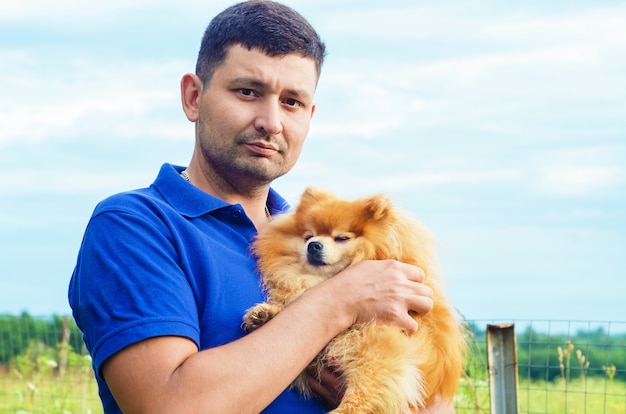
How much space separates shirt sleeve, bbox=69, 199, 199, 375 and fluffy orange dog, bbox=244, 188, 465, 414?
1.13 ft

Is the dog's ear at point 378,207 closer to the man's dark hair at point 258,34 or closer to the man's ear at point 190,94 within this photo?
the man's dark hair at point 258,34

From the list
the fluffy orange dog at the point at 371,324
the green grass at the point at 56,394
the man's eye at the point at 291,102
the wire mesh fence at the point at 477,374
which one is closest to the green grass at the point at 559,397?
the wire mesh fence at the point at 477,374

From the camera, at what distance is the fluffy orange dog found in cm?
262

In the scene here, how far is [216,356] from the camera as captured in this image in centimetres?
221

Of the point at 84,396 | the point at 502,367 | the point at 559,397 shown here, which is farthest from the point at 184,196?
the point at 559,397

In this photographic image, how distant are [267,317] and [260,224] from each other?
76 centimetres

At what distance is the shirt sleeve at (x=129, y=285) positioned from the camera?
225cm

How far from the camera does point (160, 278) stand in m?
2.34

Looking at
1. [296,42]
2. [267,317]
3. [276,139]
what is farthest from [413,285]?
[296,42]

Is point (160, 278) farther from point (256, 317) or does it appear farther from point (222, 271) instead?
point (256, 317)

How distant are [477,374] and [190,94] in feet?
11.4

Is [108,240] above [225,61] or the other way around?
the other way around

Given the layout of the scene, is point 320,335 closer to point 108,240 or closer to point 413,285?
point 413,285

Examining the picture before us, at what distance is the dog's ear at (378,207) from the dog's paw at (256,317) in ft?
2.25
